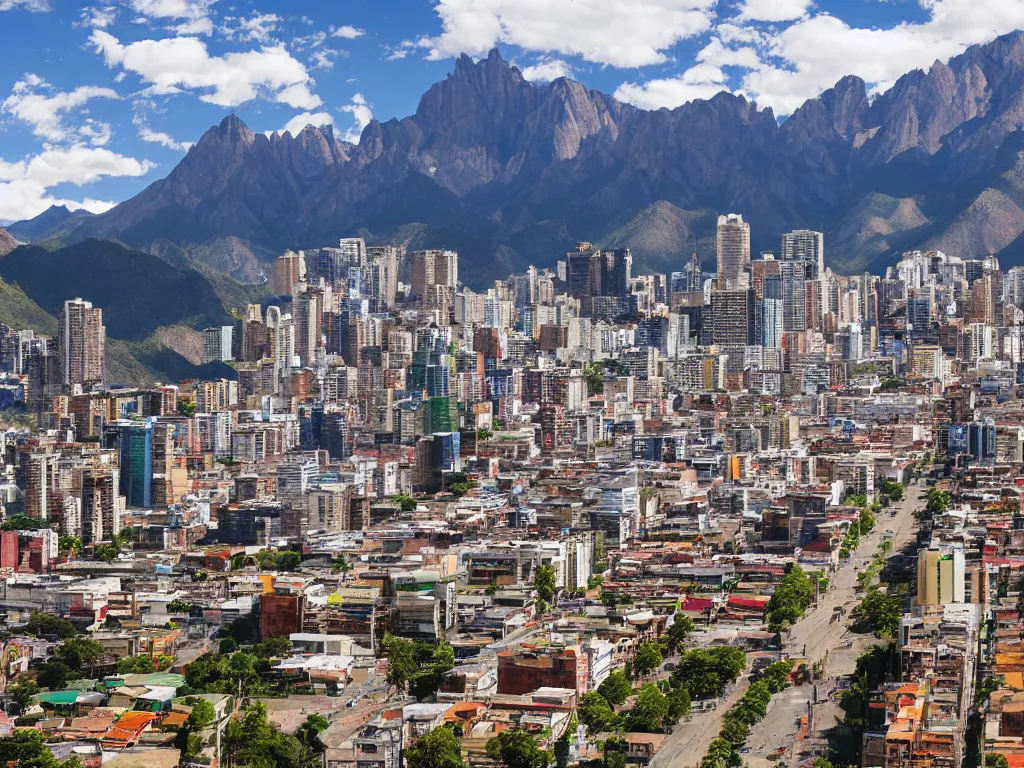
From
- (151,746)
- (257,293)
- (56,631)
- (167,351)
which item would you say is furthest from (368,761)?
(257,293)

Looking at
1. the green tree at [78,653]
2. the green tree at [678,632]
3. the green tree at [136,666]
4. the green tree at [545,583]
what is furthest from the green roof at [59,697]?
the green tree at [545,583]

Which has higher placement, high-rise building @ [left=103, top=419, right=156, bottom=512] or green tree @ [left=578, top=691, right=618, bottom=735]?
high-rise building @ [left=103, top=419, right=156, bottom=512]

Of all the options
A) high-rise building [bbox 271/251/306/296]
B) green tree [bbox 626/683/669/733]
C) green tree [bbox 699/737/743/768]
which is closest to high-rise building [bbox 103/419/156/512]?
green tree [bbox 626/683/669/733]

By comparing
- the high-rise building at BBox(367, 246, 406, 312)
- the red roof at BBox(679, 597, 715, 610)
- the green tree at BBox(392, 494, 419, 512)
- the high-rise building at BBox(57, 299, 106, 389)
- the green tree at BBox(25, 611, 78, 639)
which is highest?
the high-rise building at BBox(367, 246, 406, 312)

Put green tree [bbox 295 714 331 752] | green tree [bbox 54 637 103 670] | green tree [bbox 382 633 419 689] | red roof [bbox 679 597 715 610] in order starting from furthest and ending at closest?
red roof [bbox 679 597 715 610]
green tree [bbox 54 637 103 670]
green tree [bbox 382 633 419 689]
green tree [bbox 295 714 331 752]

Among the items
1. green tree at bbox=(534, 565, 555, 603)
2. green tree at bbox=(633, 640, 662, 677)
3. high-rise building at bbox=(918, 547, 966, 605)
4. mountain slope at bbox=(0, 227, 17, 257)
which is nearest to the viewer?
green tree at bbox=(633, 640, 662, 677)

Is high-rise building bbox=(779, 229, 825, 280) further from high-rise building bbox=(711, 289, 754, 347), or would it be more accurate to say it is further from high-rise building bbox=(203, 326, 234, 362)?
high-rise building bbox=(203, 326, 234, 362)
